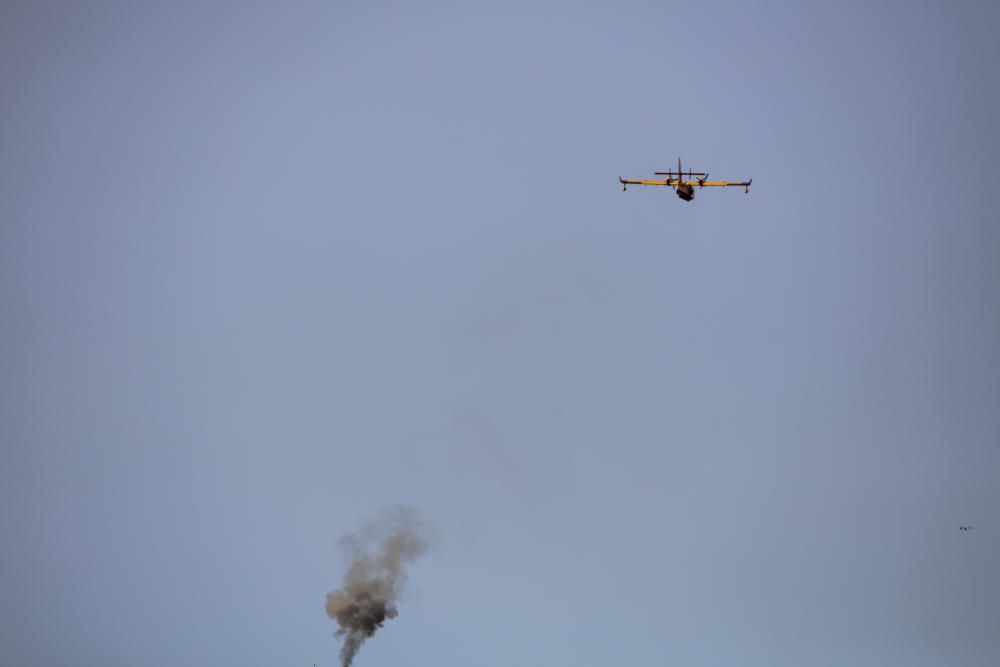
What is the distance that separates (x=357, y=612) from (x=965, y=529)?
57.5 metres

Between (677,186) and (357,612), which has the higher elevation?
(677,186)

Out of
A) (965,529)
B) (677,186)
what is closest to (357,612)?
(677,186)

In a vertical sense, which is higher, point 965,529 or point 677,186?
point 677,186

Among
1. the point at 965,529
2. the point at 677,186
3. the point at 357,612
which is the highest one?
the point at 677,186

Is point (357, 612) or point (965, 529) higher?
point (965, 529)

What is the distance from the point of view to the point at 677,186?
4419 inches

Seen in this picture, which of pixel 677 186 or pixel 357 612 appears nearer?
pixel 357 612

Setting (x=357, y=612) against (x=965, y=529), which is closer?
(x=357, y=612)

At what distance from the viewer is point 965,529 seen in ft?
385

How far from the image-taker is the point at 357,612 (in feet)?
344

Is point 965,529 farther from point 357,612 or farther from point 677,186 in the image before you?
point 357,612

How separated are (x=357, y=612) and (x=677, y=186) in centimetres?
4684
